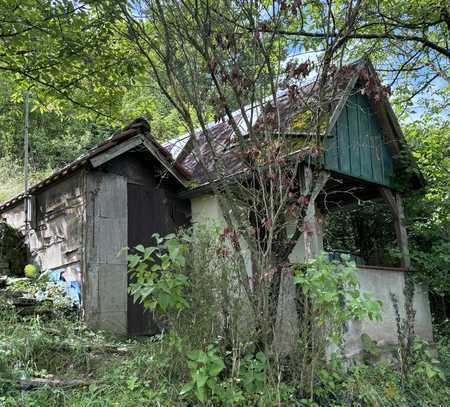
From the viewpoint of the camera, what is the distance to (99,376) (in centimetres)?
412

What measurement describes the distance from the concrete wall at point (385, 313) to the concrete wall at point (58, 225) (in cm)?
446

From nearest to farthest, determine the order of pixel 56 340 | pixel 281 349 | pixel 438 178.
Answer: pixel 281 349 < pixel 56 340 < pixel 438 178

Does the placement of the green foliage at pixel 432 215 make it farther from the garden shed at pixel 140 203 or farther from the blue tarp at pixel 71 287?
the blue tarp at pixel 71 287

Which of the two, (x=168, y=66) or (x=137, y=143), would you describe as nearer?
(x=168, y=66)

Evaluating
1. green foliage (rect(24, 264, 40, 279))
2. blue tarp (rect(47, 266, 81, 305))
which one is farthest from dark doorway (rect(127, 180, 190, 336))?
green foliage (rect(24, 264, 40, 279))

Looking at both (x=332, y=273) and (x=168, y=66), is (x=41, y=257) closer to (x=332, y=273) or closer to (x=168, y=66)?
(x=168, y=66)

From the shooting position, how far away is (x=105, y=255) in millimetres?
7090

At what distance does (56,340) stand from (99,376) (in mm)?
834

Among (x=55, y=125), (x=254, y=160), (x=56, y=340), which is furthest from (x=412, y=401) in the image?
(x=55, y=125)

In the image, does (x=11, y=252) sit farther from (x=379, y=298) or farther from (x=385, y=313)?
(x=385, y=313)

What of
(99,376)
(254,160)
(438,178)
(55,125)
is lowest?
(99,376)

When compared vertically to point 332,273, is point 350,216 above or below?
above

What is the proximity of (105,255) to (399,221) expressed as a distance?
18.7 feet

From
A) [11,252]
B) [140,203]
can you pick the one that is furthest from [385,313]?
[11,252]
